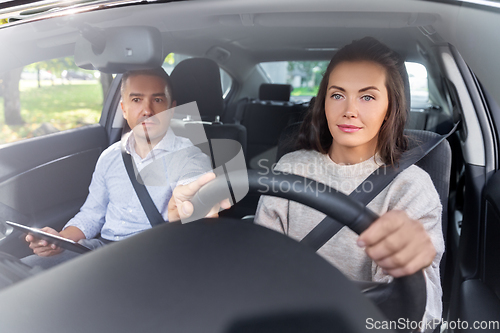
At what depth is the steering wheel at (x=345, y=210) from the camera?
581 mm

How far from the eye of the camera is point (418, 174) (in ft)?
3.47

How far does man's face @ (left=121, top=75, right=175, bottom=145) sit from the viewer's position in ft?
4.33

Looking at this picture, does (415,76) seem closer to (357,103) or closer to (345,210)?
(357,103)

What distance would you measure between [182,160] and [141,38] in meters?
0.50

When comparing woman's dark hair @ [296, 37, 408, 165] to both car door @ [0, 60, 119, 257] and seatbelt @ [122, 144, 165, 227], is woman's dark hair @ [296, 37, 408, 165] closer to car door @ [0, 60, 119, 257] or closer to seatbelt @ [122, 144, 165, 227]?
seatbelt @ [122, 144, 165, 227]

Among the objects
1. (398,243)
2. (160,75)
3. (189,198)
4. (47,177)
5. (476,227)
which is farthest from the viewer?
(47,177)

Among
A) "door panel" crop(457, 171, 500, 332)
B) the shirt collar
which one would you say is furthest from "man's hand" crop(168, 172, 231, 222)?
"door panel" crop(457, 171, 500, 332)

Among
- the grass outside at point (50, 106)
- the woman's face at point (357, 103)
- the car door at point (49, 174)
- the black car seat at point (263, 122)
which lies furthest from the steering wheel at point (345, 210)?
the grass outside at point (50, 106)

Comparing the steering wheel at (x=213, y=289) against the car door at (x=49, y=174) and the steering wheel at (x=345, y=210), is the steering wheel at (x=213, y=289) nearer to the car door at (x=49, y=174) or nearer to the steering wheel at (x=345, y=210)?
the steering wheel at (x=345, y=210)

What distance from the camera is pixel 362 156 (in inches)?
43.1

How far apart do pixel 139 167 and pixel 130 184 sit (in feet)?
0.24

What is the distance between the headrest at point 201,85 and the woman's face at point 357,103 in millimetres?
777

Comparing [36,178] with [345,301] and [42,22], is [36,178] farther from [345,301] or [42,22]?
[345,301]

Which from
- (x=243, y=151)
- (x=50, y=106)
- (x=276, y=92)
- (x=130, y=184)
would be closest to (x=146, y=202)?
(x=130, y=184)
